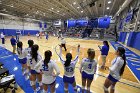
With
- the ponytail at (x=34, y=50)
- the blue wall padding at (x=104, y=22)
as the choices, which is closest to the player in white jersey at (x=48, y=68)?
the ponytail at (x=34, y=50)

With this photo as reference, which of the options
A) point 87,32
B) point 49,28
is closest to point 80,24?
point 87,32

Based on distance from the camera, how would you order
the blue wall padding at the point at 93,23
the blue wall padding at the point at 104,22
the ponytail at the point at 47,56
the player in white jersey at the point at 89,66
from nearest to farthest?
the ponytail at the point at 47,56 < the player in white jersey at the point at 89,66 < the blue wall padding at the point at 104,22 < the blue wall padding at the point at 93,23

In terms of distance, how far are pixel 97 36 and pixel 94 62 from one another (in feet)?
78.9

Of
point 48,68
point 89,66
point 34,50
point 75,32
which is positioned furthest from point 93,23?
point 48,68

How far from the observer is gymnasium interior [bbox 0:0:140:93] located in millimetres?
4148

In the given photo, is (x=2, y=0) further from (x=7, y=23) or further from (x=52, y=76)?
(x=52, y=76)

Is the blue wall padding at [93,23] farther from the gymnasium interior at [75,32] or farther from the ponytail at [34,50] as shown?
the ponytail at [34,50]

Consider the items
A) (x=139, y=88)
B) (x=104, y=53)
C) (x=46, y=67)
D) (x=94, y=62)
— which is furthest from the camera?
(x=104, y=53)

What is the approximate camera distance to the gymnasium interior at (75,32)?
415 cm

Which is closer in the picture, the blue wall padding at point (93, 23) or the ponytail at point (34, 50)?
the ponytail at point (34, 50)

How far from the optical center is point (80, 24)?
31000 millimetres

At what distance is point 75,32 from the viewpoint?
31.4 m

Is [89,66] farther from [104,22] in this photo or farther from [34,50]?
[104,22]

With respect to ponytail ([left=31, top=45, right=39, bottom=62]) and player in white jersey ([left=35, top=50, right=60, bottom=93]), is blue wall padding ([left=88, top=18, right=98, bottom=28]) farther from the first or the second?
player in white jersey ([left=35, top=50, right=60, bottom=93])
